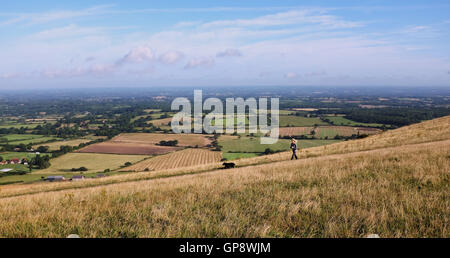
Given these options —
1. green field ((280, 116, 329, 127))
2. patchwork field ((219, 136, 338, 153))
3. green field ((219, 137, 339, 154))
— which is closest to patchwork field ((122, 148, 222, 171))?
green field ((219, 137, 339, 154))

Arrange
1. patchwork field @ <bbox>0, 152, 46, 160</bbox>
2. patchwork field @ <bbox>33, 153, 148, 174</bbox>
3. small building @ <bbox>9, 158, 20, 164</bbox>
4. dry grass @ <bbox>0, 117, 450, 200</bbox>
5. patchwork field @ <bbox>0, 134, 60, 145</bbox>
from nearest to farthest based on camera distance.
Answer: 1. dry grass @ <bbox>0, 117, 450, 200</bbox>
2. patchwork field @ <bbox>33, 153, 148, 174</bbox>
3. small building @ <bbox>9, 158, 20, 164</bbox>
4. patchwork field @ <bbox>0, 152, 46, 160</bbox>
5. patchwork field @ <bbox>0, 134, 60, 145</bbox>

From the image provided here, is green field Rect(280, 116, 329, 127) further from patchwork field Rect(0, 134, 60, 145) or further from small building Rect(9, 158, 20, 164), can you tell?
patchwork field Rect(0, 134, 60, 145)

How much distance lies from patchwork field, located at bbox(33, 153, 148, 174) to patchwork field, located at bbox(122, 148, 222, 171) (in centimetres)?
450

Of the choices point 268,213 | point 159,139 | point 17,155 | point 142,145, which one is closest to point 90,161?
point 142,145

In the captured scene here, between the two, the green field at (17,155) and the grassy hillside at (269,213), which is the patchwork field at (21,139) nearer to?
the green field at (17,155)

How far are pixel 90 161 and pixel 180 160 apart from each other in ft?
70.2

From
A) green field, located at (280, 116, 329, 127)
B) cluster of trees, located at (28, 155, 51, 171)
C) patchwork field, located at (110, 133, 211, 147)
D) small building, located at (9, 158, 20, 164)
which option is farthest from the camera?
green field, located at (280, 116, 329, 127)

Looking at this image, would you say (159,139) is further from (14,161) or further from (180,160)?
(14,161)

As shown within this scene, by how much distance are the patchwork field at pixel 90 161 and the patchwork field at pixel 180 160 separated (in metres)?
4.50

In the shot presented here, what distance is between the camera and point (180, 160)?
5503 cm

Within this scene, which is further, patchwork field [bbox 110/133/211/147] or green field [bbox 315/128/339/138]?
patchwork field [bbox 110/133/211/147]

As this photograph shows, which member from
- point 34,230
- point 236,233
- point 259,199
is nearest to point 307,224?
point 236,233

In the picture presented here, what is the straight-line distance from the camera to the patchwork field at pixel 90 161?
5178 cm

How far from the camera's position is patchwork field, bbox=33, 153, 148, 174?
5178cm
